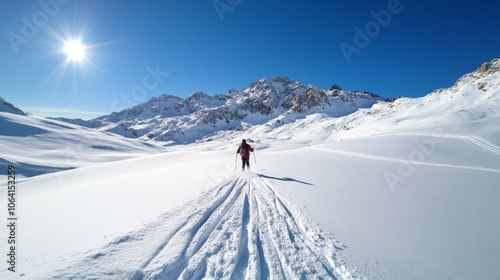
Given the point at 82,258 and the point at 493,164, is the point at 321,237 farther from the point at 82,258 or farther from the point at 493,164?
the point at 493,164

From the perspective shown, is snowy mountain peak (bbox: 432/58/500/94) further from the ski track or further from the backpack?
the ski track

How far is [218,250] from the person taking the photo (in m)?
3.73

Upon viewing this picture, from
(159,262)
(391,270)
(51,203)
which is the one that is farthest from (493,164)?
(51,203)

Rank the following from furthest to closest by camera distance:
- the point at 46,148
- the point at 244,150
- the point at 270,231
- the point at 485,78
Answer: the point at 485,78 < the point at 46,148 < the point at 244,150 < the point at 270,231

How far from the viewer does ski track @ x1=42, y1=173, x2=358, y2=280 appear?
3.05 metres

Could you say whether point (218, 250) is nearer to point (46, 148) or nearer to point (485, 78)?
point (46, 148)

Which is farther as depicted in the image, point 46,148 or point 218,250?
point 46,148

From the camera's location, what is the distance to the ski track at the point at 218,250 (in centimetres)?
305

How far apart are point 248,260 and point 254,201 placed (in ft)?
9.53

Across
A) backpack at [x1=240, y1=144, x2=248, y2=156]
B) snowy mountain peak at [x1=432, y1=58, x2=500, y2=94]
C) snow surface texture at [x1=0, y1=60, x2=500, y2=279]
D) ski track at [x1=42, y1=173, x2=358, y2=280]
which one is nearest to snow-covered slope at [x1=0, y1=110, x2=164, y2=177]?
backpack at [x1=240, y1=144, x2=248, y2=156]

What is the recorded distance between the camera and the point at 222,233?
4.34 metres

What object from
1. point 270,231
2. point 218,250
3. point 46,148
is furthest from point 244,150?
point 46,148

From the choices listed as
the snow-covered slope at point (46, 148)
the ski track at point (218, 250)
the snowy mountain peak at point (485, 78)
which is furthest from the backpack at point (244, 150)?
the snowy mountain peak at point (485, 78)

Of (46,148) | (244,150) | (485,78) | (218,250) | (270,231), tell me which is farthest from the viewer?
(485,78)
